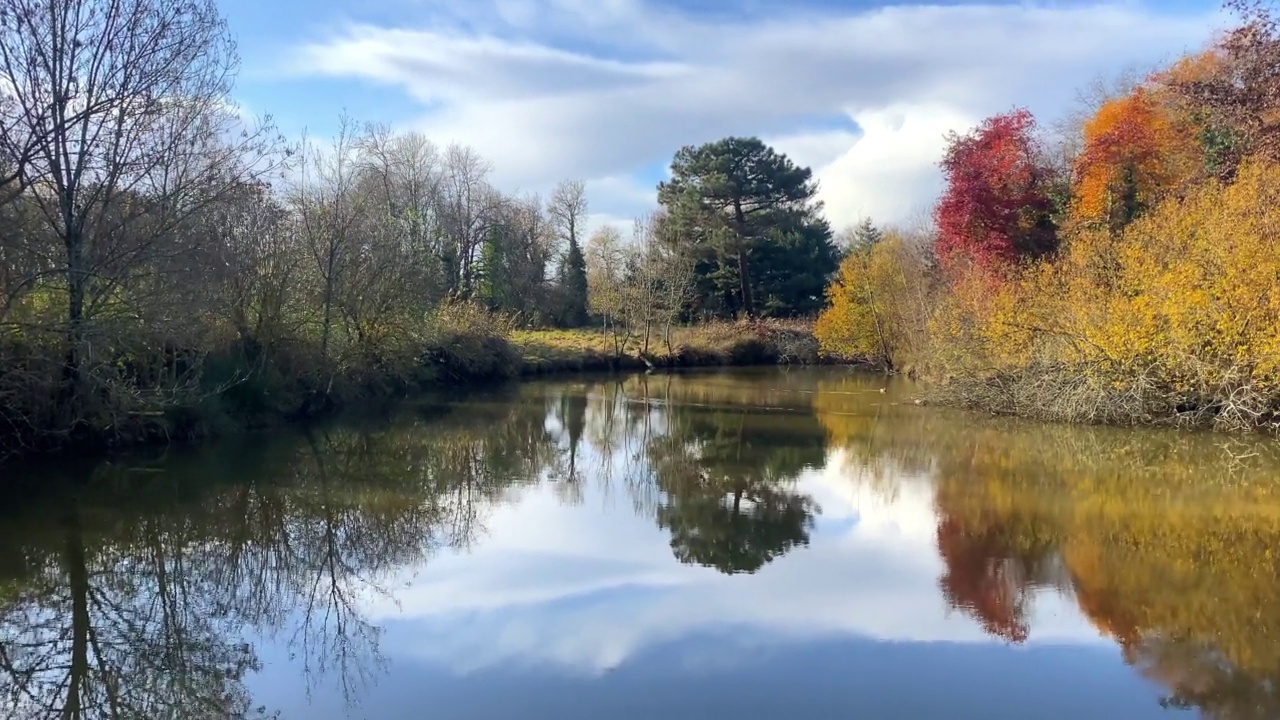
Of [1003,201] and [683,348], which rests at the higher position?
[1003,201]

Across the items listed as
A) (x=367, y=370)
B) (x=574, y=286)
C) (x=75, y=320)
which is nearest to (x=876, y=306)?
(x=574, y=286)

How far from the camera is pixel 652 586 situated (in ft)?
22.6

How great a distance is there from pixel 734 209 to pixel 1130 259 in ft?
85.8

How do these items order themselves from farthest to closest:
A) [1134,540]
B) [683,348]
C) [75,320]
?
1. [683,348]
2. [75,320]
3. [1134,540]

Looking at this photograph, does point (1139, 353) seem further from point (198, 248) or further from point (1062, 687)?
point (198, 248)

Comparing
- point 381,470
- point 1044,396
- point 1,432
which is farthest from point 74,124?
point 1044,396

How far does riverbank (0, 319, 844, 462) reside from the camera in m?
12.2

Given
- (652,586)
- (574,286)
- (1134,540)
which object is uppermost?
(574,286)

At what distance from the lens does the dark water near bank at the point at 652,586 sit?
4945 millimetres

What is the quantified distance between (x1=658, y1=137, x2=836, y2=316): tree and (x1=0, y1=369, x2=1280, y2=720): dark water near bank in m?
26.4

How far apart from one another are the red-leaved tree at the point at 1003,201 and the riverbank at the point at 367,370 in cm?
1363

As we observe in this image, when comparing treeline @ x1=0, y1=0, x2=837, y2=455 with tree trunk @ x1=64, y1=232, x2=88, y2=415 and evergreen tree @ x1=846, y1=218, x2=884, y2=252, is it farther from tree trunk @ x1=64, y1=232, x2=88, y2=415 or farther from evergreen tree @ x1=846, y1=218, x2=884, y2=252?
evergreen tree @ x1=846, y1=218, x2=884, y2=252

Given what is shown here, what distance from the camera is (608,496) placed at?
1073 centimetres

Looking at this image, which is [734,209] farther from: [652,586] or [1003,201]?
[652,586]
